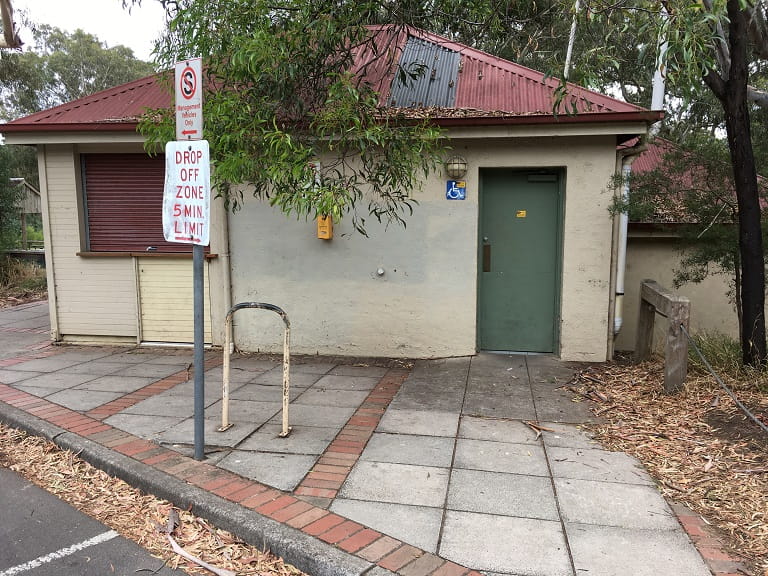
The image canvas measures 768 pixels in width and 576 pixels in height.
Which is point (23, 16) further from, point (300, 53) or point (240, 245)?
point (300, 53)

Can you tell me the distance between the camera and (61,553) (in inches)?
115

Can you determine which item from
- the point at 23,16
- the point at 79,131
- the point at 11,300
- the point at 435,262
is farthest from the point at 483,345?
the point at 23,16

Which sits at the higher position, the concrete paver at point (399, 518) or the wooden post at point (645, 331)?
the wooden post at point (645, 331)

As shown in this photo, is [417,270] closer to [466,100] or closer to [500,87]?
[466,100]

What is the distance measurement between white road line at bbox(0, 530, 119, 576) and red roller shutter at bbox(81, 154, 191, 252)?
4706mm

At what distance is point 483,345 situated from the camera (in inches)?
272

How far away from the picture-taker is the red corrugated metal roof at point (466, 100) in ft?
19.4

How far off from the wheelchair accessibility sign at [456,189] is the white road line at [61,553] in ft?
15.9

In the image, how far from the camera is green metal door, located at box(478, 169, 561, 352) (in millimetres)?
6609

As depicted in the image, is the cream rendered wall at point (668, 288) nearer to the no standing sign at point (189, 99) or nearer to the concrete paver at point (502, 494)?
the concrete paver at point (502, 494)

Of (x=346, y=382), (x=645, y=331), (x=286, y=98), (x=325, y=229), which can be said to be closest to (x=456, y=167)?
(x=325, y=229)

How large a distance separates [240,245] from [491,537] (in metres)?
5.13

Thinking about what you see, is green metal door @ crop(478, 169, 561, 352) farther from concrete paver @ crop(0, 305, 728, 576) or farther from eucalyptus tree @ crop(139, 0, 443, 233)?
eucalyptus tree @ crop(139, 0, 443, 233)

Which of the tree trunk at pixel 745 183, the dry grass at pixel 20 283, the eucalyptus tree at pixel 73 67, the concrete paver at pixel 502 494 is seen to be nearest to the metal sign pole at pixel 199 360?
the concrete paver at pixel 502 494
